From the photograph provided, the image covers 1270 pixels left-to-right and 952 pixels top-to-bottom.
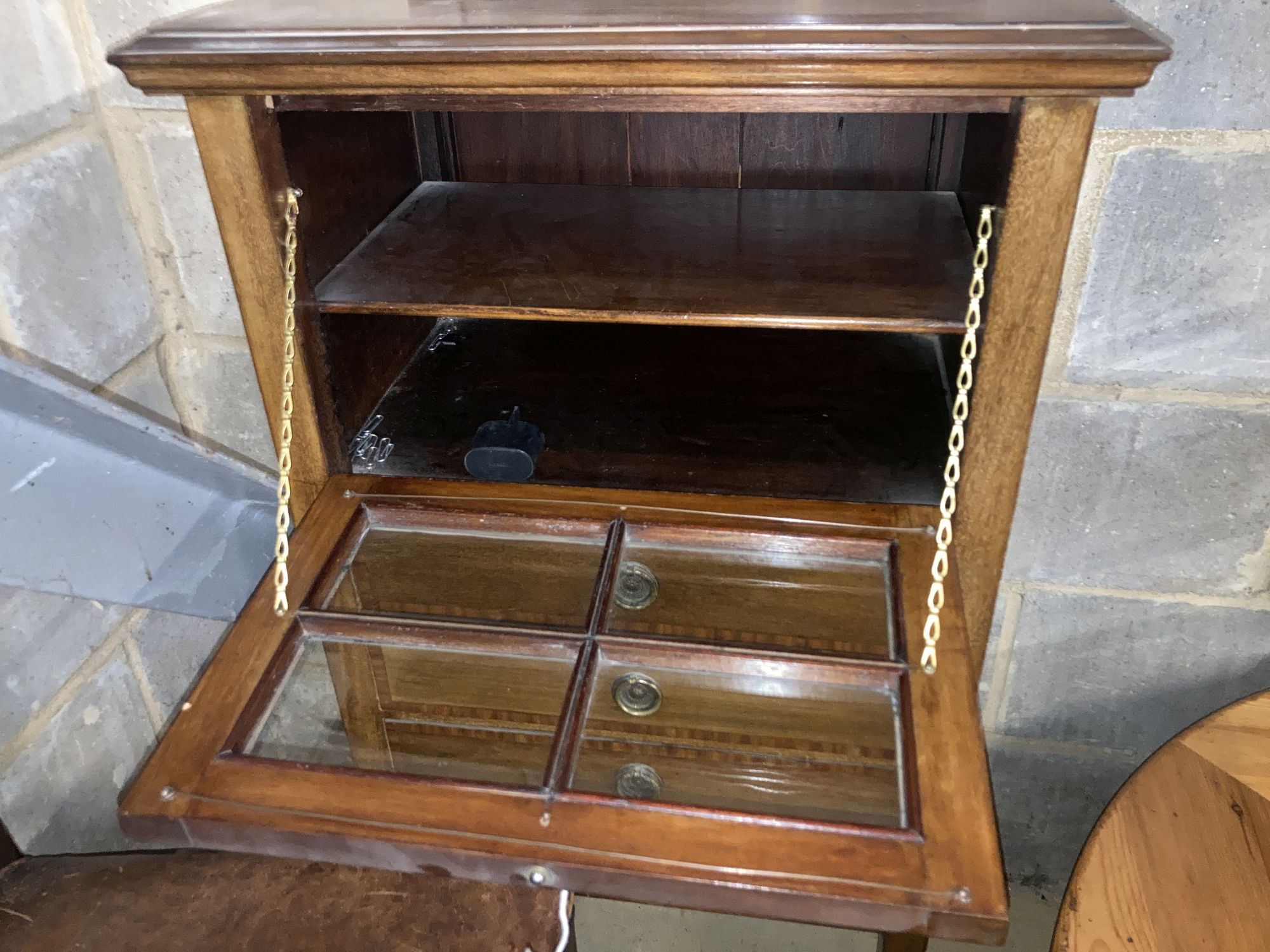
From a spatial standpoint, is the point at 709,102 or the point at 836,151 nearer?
the point at 709,102

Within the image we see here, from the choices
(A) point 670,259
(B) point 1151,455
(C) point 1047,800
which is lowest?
(C) point 1047,800

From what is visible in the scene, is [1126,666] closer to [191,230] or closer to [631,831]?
[631,831]

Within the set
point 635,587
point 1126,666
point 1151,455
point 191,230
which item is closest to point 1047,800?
point 1126,666

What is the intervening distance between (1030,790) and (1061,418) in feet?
2.09

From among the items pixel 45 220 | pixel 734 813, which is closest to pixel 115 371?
pixel 45 220

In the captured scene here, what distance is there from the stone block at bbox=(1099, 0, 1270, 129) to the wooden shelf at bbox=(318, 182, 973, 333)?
0.20m

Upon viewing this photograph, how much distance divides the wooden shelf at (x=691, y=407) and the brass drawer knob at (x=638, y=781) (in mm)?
317

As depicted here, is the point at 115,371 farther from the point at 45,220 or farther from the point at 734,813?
the point at 734,813

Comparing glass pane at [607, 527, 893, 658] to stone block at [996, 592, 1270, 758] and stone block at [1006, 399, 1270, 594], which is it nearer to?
stone block at [1006, 399, 1270, 594]

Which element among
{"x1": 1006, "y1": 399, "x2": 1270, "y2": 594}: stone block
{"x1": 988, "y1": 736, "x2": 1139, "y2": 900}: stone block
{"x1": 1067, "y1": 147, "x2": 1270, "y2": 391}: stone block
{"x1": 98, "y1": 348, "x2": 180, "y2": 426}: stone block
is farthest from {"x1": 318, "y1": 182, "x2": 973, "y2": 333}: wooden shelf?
{"x1": 988, "y1": 736, "x2": 1139, "y2": 900}: stone block

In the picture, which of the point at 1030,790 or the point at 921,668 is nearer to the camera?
the point at 921,668

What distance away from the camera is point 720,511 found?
908mm

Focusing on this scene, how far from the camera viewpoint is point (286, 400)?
0.89m

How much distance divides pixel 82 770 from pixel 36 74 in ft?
2.52
